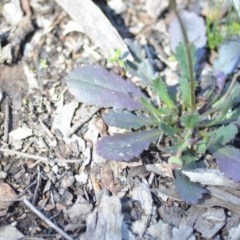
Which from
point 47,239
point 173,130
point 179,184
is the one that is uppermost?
point 173,130

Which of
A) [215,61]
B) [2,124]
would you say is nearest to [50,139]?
[2,124]

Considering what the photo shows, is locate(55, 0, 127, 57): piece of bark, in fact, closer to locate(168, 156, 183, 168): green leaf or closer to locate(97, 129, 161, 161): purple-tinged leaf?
locate(97, 129, 161, 161): purple-tinged leaf

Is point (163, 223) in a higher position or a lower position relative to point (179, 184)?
lower

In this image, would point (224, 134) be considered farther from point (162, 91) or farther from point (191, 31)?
point (191, 31)

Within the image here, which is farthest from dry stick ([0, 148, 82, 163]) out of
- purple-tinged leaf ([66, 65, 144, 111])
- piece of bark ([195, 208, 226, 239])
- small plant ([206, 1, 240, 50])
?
small plant ([206, 1, 240, 50])

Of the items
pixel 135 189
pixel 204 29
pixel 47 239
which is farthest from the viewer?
pixel 204 29

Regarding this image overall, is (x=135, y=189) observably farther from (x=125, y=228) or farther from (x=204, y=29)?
(x=204, y=29)

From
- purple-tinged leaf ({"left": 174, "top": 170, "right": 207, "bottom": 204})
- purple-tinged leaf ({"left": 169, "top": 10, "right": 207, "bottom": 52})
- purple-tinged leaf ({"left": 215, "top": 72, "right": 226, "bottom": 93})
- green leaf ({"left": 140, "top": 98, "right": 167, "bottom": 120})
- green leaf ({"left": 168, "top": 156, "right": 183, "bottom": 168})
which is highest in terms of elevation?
purple-tinged leaf ({"left": 169, "top": 10, "right": 207, "bottom": 52})

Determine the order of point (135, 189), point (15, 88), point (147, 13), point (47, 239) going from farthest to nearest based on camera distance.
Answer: point (147, 13) → point (15, 88) → point (135, 189) → point (47, 239)

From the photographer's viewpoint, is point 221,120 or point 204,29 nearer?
point 221,120
